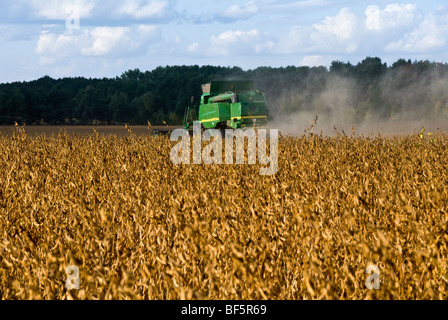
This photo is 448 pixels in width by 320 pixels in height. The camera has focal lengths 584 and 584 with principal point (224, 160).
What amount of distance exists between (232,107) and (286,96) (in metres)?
23.8

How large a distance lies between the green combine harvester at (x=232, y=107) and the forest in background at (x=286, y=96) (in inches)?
614

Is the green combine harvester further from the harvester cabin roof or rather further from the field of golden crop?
the field of golden crop

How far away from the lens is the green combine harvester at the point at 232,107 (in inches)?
792

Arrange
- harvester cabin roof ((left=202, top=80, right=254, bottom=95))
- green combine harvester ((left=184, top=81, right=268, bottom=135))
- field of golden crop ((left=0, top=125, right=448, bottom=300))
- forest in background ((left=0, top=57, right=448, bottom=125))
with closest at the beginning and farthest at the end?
field of golden crop ((left=0, top=125, right=448, bottom=300)) < green combine harvester ((left=184, top=81, right=268, bottom=135)) < harvester cabin roof ((left=202, top=80, right=254, bottom=95)) < forest in background ((left=0, top=57, right=448, bottom=125))

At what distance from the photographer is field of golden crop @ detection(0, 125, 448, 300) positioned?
9.53 feet

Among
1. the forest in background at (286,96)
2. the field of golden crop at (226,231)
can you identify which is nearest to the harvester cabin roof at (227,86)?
the field of golden crop at (226,231)

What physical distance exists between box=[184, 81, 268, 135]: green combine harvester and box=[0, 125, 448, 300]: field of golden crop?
8.63 meters

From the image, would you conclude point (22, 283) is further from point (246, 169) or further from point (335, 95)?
point (335, 95)

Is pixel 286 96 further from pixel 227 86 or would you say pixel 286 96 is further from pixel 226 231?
pixel 226 231

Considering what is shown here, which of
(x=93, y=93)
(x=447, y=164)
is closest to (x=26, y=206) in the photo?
(x=447, y=164)

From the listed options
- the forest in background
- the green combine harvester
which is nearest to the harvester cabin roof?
the green combine harvester

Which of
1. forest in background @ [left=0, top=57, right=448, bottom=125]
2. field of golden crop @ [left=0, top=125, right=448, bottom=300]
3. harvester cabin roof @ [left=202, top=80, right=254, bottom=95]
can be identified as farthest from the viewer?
forest in background @ [left=0, top=57, right=448, bottom=125]

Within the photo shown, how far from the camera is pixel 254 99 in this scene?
20703 mm
